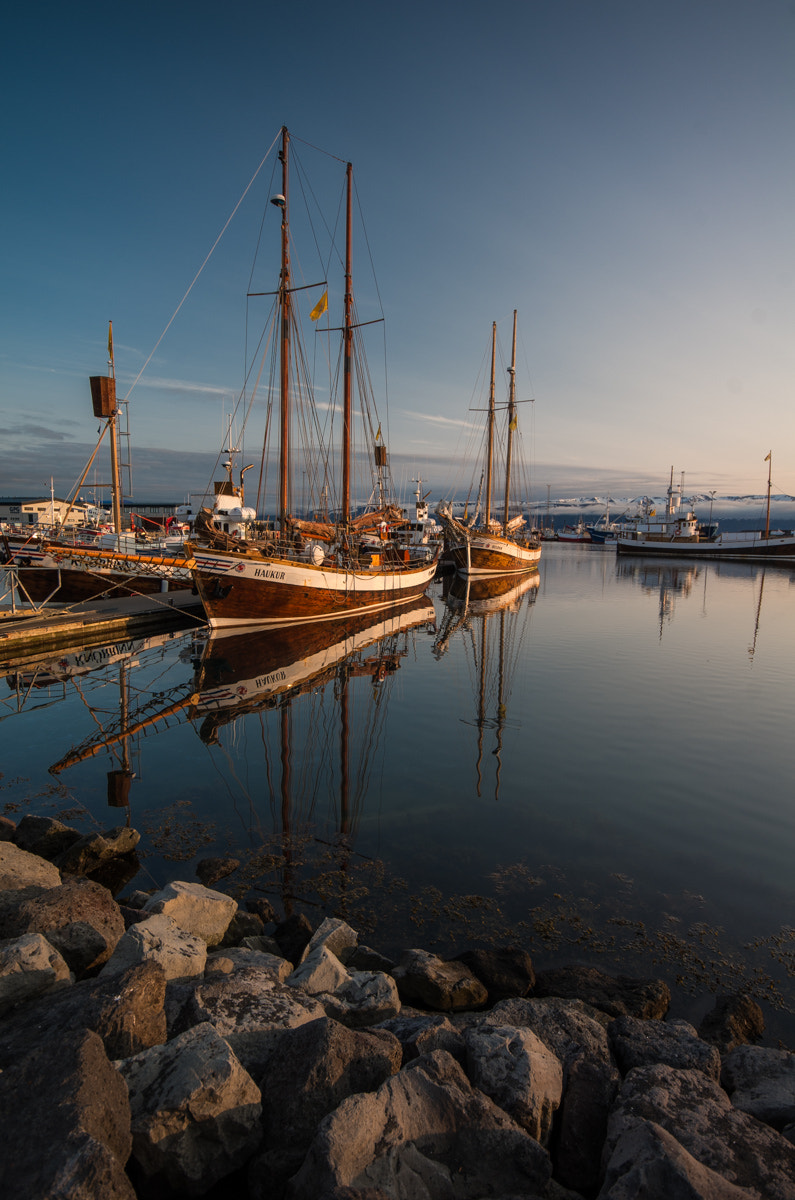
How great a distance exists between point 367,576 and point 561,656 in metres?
11.4

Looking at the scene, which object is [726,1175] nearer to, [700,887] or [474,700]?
[700,887]

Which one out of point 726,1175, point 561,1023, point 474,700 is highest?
point 726,1175

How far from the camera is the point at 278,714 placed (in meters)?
14.7

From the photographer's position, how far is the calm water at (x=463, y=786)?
23.2 ft

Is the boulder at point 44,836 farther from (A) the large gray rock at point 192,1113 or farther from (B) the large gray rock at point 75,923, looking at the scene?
(A) the large gray rock at point 192,1113

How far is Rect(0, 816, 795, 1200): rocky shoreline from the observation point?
3.07 meters

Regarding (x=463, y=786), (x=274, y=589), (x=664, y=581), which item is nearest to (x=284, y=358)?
(x=274, y=589)

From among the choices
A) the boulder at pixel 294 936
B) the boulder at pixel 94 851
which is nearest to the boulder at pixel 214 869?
the boulder at pixel 94 851

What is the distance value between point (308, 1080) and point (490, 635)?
23026mm

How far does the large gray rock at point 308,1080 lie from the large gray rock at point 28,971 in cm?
171

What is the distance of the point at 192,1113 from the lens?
11.0ft

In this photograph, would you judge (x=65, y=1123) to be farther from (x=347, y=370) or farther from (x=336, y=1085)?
(x=347, y=370)

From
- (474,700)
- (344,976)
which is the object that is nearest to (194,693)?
(474,700)

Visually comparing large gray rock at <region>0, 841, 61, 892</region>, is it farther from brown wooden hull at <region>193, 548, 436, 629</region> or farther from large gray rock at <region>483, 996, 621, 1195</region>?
brown wooden hull at <region>193, 548, 436, 629</region>
